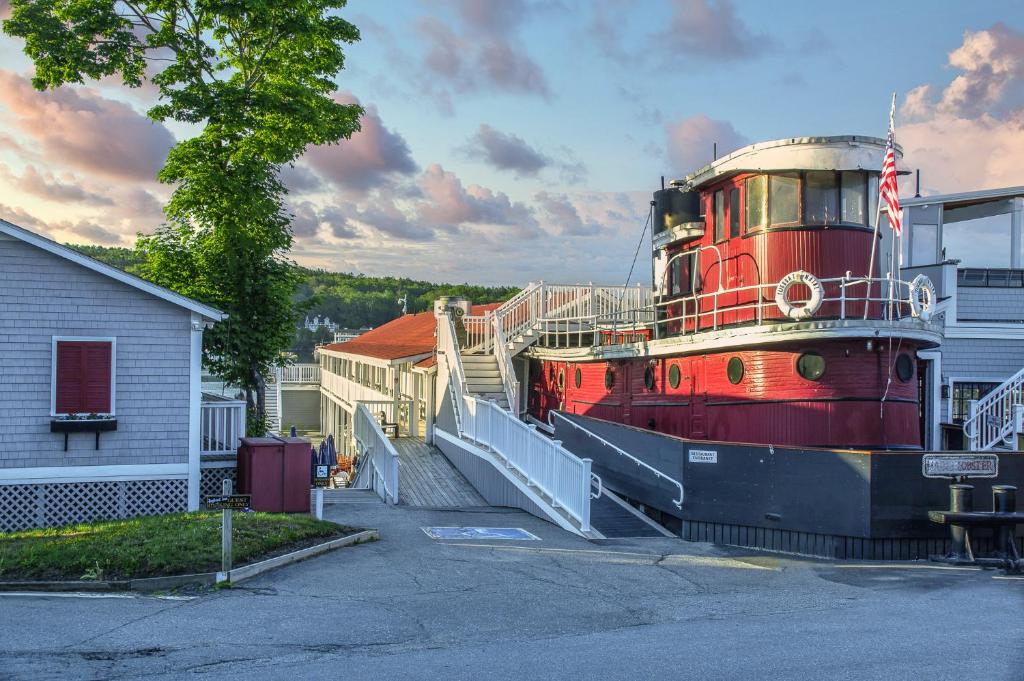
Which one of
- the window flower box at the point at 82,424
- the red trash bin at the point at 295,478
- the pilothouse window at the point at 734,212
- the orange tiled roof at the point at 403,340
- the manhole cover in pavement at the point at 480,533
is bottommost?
the manhole cover in pavement at the point at 480,533

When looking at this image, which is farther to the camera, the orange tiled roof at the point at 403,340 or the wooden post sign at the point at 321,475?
the orange tiled roof at the point at 403,340

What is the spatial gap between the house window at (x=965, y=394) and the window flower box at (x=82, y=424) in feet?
58.4

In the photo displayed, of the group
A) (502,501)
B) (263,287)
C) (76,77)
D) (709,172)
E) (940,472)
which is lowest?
(502,501)

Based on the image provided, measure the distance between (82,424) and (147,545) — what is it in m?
4.27

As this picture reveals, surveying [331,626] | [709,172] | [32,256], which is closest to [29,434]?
[32,256]

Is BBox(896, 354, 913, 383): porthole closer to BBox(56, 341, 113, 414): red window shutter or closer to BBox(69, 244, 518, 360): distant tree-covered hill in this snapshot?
BBox(56, 341, 113, 414): red window shutter

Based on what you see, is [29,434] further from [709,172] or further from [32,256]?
[709,172]

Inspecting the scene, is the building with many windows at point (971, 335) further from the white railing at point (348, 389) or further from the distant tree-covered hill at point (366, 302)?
Answer: the distant tree-covered hill at point (366, 302)

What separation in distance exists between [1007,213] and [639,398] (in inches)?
534

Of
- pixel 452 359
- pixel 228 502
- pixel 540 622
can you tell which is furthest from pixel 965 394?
pixel 228 502

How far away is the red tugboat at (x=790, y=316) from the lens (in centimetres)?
1470

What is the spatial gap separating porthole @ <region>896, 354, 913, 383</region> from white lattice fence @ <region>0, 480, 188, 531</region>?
39.3 feet

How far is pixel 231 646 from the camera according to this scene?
7910 mm

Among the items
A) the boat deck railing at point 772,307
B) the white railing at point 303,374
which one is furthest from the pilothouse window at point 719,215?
the white railing at point 303,374
